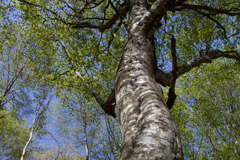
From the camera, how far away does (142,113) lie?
164cm

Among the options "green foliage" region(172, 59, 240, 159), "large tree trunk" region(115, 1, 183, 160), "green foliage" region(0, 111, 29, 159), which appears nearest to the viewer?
"large tree trunk" region(115, 1, 183, 160)

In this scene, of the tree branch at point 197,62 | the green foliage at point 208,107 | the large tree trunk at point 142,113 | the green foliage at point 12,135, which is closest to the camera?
the large tree trunk at point 142,113

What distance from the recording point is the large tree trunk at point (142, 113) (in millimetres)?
1229

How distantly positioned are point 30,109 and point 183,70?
654 inches

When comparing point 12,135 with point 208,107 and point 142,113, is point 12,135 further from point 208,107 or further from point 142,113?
point 142,113

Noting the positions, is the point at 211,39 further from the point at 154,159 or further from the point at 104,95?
the point at 154,159

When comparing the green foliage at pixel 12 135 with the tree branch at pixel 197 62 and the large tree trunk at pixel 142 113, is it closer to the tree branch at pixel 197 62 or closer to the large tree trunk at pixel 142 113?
the tree branch at pixel 197 62

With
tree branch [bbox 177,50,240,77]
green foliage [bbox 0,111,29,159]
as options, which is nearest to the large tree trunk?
tree branch [bbox 177,50,240,77]

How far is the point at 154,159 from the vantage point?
110 centimetres

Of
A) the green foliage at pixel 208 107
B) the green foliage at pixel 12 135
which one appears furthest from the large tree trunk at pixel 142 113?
the green foliage at pixel 12 135

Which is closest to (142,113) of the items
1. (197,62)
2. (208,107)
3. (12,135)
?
(197,62)

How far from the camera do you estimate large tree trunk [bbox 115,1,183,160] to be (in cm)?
123

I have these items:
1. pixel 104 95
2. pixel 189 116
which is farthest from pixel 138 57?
pixel 189 116

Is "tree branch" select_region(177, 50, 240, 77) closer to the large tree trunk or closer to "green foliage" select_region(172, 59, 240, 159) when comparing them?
the large tree trunk
